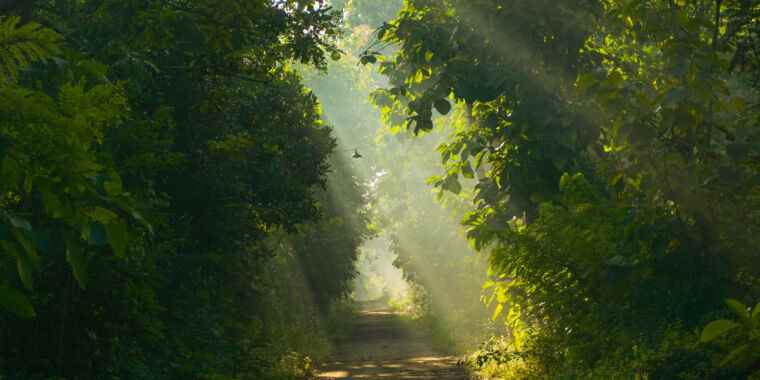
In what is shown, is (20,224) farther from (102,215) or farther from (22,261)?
(102,215)

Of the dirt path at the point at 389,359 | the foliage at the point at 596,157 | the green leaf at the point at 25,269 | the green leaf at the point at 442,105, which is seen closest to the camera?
the green leaf at the point at 25,269

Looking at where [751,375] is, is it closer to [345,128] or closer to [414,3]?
[414,3]

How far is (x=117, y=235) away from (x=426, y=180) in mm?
9721

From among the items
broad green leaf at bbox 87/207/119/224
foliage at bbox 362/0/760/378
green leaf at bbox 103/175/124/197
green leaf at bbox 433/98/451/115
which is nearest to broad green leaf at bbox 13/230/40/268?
broad green leaf at bbox 87/207/119/224

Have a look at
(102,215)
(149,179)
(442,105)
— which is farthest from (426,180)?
(102,215)

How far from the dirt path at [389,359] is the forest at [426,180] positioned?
306mm

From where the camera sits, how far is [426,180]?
13172 mm

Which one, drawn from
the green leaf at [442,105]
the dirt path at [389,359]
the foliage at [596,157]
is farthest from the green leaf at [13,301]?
the dirt path at [389,359]

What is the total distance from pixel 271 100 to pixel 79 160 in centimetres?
1163

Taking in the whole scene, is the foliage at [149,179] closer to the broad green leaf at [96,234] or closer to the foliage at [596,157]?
the broad green leaf at [96,234]

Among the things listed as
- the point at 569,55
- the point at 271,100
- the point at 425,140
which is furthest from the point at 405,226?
the point at 569,55

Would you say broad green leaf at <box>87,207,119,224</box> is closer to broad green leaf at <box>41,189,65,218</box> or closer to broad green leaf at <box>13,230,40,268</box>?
broad green leaf at <box>41,189,65,218</box>

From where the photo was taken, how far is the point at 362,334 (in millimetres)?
35562

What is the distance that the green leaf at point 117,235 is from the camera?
11.9 feet
